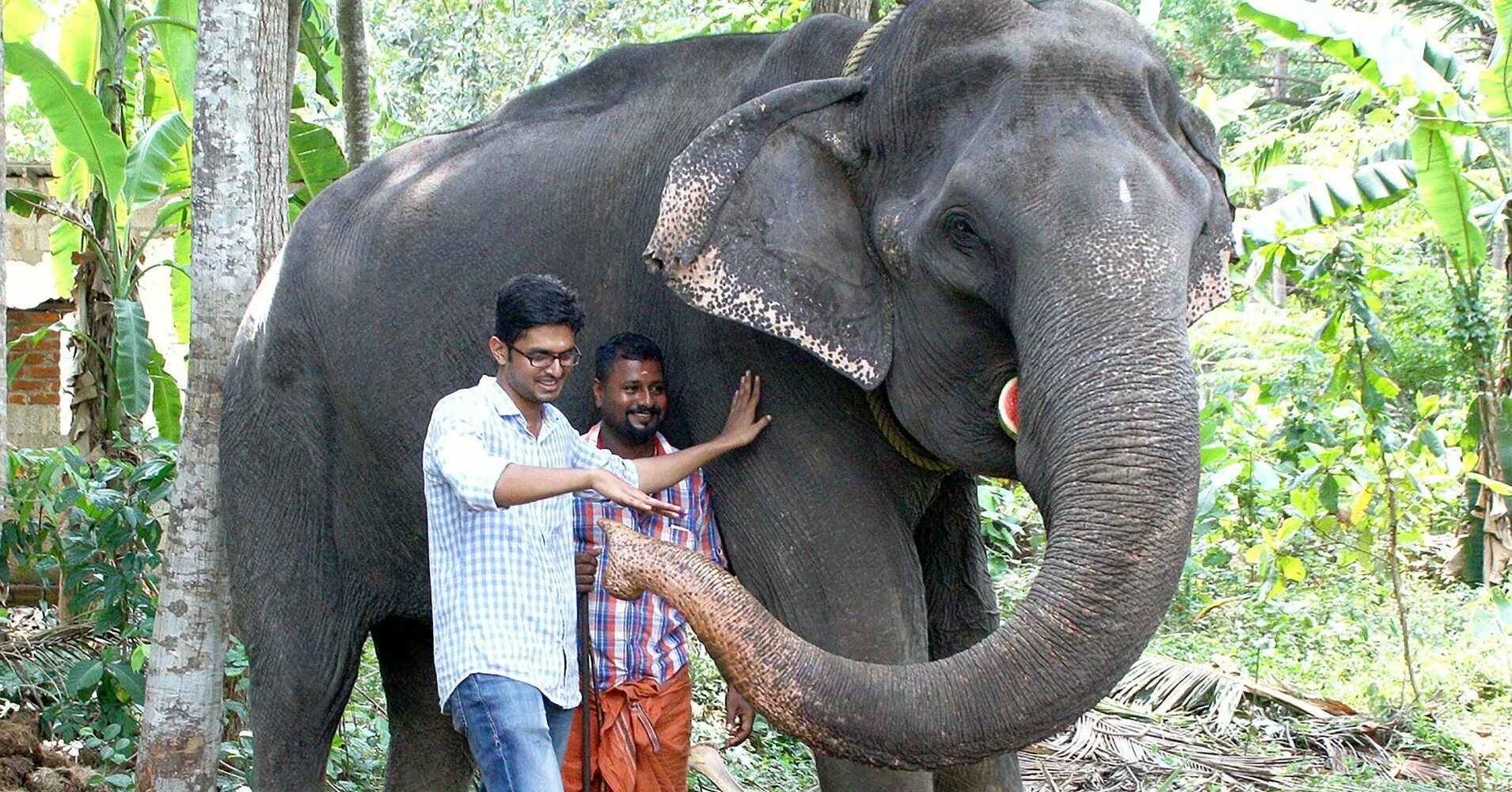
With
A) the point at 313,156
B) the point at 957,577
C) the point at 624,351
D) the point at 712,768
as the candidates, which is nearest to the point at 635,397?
the point at 624,351

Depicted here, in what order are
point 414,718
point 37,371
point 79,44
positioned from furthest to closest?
point 37,371 → point 79,44 → point 414,718

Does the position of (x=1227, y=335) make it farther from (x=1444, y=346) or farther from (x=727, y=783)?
(x=727, y=783)

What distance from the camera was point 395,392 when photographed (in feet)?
12.4

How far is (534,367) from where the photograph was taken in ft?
10.1

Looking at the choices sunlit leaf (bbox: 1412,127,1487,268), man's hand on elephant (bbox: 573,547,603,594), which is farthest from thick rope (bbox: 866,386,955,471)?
sunlit leaf (bbox: 1412,127,1487,268)

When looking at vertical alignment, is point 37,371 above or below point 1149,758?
above

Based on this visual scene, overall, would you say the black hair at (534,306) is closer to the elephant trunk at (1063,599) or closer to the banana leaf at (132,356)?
the elephant trunk at (1063,599)

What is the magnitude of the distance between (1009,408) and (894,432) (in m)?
0.34

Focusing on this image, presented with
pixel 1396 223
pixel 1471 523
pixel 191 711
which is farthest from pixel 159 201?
pixel 1396 223

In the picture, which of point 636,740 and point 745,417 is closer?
point 745,417

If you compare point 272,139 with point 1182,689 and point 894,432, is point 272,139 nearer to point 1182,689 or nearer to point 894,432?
point 894,432

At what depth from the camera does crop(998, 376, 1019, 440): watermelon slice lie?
2.84 metres

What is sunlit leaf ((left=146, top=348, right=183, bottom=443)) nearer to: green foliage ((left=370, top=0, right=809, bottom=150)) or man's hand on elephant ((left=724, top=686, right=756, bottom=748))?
man's hand on elephant ((left=724, top=686, right=756, bottom=748))

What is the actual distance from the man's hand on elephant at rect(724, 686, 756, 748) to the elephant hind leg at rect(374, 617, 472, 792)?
3.93 feet
